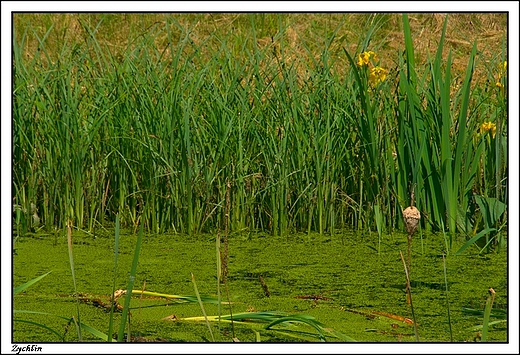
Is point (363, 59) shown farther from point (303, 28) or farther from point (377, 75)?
point (303, 28)

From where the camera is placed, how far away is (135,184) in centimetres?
327

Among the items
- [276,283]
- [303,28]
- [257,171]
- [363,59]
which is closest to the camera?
[276,283]

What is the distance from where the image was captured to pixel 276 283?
2479 mm

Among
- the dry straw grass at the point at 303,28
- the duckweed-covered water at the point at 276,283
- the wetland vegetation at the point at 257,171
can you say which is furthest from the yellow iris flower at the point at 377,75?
the dry straw grass at the point at 303,28

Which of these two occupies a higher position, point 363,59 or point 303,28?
point 303,28

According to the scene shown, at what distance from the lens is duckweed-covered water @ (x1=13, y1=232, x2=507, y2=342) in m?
2.05

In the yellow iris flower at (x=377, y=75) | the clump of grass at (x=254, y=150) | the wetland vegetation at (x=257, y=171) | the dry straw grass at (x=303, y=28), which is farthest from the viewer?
the dry straw grass at (x=303, y=28)

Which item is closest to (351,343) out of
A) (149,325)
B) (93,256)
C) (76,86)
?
(149,325)

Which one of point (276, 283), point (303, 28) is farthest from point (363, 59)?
point (303, 28)

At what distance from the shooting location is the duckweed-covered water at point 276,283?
2.05 metres

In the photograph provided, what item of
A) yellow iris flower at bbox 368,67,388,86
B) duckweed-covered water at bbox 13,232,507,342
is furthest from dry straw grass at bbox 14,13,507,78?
duckweed-covered water at bbox 13,232,507,342

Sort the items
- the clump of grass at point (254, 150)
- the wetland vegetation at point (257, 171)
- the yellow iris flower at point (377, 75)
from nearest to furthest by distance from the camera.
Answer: the wetland vegetation at point (257, 171)
the clump of grass at point (254, 150)
the yellow iris flower at point (377, 75)

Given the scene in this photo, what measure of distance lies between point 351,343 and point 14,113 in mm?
1947

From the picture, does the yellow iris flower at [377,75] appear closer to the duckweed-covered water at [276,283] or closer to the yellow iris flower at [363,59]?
the yellow iris flower at [363,59]
